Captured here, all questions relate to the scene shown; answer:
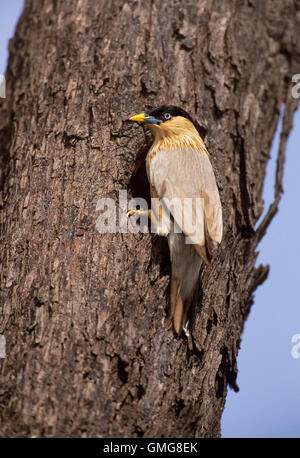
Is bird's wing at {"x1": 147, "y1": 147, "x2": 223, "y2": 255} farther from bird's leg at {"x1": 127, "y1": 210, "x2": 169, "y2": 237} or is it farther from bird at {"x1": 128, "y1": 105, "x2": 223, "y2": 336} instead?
bird's leg at {"x1": 127, "y1": 210, "x2": 169, "y2": 237}

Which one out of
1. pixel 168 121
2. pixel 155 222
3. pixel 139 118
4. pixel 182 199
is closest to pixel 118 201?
pixel 155 222

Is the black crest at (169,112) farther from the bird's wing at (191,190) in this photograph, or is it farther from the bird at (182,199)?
the bird's wing at (191,190)

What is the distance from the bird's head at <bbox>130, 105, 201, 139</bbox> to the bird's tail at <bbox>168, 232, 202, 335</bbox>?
2.96ft

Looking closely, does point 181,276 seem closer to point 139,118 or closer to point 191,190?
point 191,190

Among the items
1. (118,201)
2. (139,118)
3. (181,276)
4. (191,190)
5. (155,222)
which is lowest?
(181,276)

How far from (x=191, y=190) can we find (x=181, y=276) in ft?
2.27

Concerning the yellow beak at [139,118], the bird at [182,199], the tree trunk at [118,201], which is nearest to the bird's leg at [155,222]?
the bird at [182,199]

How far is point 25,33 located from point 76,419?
292cm

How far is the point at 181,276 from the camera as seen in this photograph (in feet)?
12.0

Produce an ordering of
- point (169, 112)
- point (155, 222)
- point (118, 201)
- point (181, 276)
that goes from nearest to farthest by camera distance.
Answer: point (181, 276) < point (118, 201) < point (155, 222) < point (169, 112)

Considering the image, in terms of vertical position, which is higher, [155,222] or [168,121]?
[168,121]

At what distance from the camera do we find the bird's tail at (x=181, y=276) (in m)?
3.47

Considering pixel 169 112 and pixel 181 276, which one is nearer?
pixel 181 276
